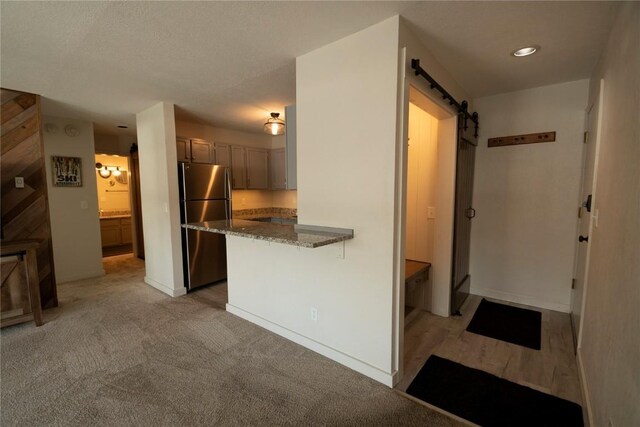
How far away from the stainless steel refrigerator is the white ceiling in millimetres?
1102

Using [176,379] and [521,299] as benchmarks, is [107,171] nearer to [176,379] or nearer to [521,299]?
[176,379]

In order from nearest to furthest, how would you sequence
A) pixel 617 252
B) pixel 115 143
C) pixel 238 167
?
pixel 617 252
pixel 238 167
pixel 115 143

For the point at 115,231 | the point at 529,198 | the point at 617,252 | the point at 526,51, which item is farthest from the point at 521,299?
the point at 115,231

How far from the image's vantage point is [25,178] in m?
3.26

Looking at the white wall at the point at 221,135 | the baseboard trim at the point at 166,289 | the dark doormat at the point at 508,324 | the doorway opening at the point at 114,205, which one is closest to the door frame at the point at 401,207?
the dark doormat at the point at 508,324

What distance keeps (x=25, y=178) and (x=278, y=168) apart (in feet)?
11.2

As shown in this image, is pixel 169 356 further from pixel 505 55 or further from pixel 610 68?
pixel 610 68

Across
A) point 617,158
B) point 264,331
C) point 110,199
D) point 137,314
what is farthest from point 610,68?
point 110,199

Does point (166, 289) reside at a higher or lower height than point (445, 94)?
lower

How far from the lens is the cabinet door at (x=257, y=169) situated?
5137mm

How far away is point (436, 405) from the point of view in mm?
1807

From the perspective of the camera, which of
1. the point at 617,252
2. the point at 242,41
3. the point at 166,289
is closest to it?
the point at 617,252

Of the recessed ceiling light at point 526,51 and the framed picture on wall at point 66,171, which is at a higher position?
the recessed ceiling light at point 526,51

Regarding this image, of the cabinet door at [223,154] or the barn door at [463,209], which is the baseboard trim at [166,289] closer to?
the cabinet door at [223,154]
